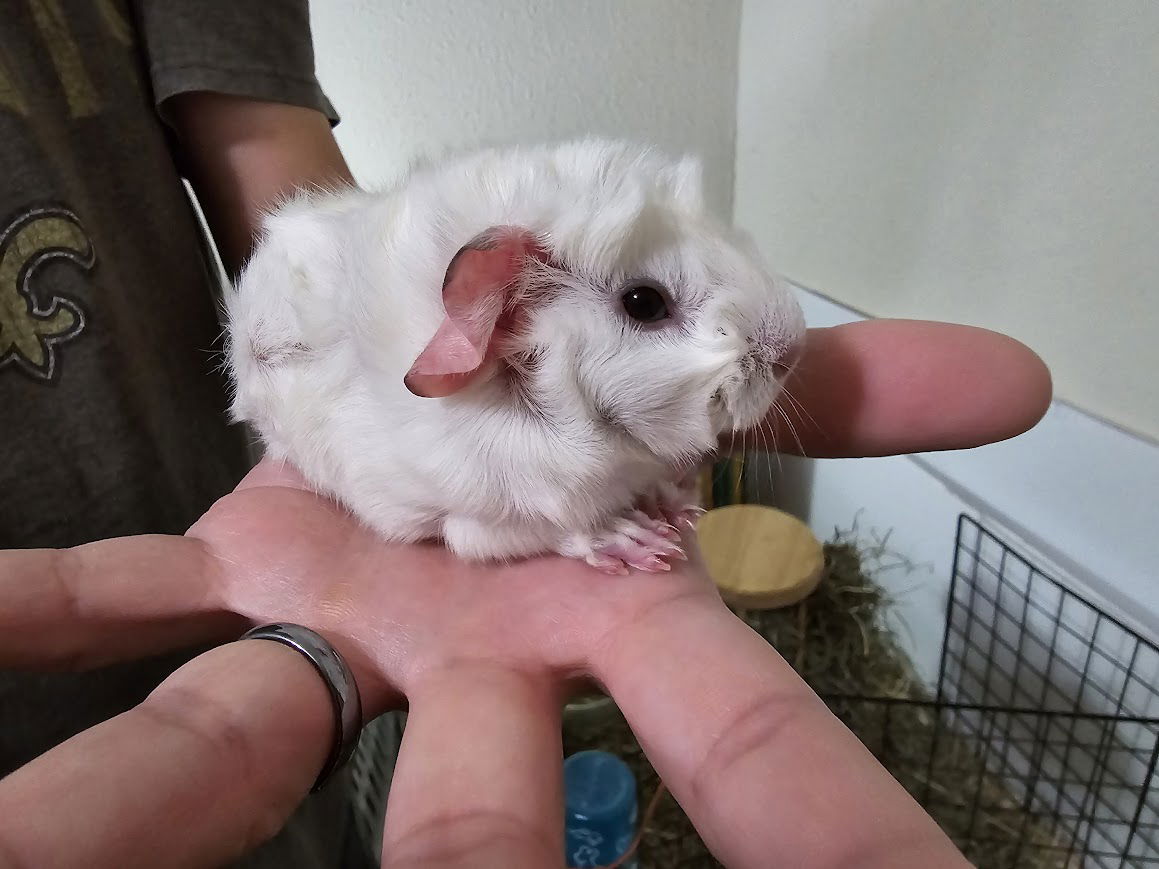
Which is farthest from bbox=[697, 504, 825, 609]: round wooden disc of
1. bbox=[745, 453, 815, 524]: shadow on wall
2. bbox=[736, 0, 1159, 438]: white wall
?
bbox=[736, 0, 1159, 438]: white wall

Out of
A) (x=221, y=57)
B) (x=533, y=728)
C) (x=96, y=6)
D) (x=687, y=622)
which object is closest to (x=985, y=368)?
(x=687, y=622)

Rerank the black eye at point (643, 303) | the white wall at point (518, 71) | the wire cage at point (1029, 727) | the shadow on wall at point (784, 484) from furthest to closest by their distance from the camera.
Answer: the shadow on wall at point (784, 484) → the white wall at point (518, 71) → the wire cage at point (1029, 727) → the black eye at point (643, 303)

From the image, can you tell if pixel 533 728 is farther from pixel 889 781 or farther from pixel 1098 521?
pixel 1098 521

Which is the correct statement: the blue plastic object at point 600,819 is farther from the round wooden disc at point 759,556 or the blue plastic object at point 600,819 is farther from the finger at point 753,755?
the finger at point 753,755

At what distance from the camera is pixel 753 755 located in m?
0.52

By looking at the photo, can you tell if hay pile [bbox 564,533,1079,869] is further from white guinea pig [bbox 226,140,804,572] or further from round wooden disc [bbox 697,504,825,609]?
white guinea pig [bbox 226,140,804,572]

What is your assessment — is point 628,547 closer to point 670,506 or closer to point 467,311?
point 670,506

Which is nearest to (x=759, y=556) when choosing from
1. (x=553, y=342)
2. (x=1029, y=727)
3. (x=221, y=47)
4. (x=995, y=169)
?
(x=1029, y=727)

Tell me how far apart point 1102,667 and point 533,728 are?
1.17 meters

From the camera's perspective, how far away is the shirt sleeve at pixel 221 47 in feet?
3.32

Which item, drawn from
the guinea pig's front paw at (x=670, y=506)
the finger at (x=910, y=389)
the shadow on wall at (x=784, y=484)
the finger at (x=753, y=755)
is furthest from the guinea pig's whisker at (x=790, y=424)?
the shadow on wall at (x=784, y=484)

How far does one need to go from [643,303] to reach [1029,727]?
1325 mm

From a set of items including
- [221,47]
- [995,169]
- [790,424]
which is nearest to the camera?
[790,424]

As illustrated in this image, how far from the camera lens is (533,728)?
2.02 ft
